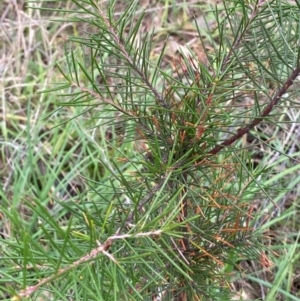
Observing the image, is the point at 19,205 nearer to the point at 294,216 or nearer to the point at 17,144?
the point at 17,144

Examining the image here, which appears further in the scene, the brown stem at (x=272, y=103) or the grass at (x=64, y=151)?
the grass at (x=64, y=151)

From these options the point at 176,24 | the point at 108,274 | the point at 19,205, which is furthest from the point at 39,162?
the point at 108,274

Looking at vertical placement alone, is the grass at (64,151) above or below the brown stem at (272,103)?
below

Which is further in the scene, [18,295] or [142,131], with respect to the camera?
[142,131]

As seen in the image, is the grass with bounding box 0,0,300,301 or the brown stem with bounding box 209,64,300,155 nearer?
the brown stem with bounding box 209,64,300,155

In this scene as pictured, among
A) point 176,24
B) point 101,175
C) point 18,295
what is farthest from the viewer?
point 176,24

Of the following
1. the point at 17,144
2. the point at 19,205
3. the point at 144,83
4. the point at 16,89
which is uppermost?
the point at 144,83

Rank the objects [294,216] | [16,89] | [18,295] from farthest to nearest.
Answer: [16,89], [294,216], [18,295]

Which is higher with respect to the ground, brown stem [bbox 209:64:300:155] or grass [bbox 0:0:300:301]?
brown stem [bbox 209:64:300:155]
